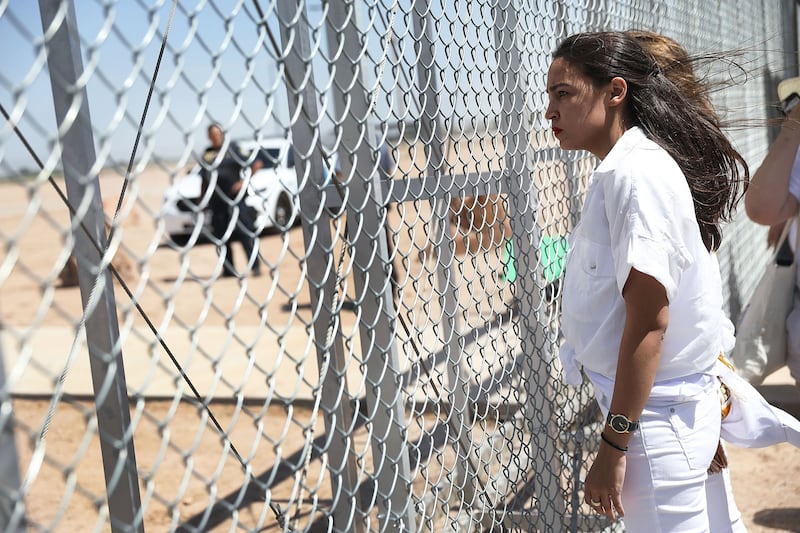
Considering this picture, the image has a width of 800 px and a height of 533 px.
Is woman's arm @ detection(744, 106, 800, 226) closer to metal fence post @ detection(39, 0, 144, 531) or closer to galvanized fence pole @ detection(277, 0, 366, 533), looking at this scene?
galvanized fence pole @ detection(277, 0, 366, 533)

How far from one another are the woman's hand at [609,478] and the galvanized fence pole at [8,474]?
1.39 meters

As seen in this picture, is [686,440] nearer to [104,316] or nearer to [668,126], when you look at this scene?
[668,126]

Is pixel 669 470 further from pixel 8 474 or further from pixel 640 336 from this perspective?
pixel 8 474

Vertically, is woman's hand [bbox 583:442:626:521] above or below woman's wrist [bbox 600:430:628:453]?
below

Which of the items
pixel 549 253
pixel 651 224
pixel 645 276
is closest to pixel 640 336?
pixel 645 276

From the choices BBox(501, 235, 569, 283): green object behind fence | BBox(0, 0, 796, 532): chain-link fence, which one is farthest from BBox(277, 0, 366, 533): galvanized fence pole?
BBox(501, 235, 569, 283): green object behind fence

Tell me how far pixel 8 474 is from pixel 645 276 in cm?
137

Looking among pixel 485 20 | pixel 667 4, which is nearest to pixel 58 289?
pixel 667 4

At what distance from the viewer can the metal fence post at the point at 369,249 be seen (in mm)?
→ 1862

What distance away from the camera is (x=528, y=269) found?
2861mm

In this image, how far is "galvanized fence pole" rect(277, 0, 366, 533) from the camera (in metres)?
1.68

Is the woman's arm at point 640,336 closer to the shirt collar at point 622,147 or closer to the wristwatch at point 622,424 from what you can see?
the wristwatch at point 622,424

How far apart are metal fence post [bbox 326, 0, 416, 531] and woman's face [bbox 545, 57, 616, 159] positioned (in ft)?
1.83

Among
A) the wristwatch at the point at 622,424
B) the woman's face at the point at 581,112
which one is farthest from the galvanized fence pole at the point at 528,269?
the wristwatch at the point at 622,424
